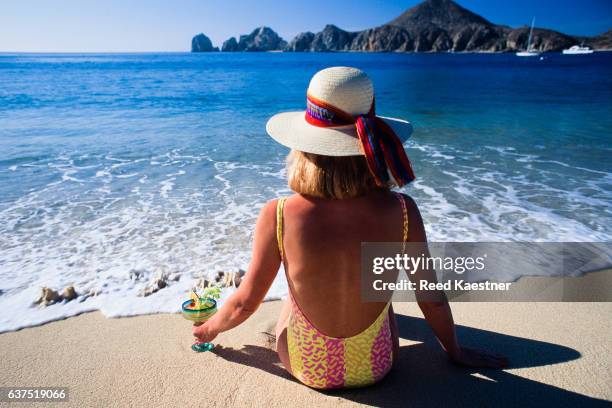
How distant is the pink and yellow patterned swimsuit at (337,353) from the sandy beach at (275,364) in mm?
121

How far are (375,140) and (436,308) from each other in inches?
37.4

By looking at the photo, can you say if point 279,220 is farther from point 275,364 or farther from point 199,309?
point 275,364

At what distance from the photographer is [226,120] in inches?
556

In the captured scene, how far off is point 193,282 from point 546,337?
300cm

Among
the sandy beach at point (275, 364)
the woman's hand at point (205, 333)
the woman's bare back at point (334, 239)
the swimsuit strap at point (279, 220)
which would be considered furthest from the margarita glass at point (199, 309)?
the swimsuit strap at point (279, 220)

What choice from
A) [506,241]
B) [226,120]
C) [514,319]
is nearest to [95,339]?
[514,319]

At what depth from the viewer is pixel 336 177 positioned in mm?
1659

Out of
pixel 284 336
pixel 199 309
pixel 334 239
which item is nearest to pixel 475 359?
pixel 284 336

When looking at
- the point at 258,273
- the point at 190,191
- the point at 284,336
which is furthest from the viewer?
the point at 190,191

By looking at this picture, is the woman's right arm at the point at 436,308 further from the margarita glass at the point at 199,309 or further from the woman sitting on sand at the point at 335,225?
the margarita glass at the point at 199,309

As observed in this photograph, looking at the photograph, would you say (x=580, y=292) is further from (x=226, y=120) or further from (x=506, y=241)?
(x=226, y=120)

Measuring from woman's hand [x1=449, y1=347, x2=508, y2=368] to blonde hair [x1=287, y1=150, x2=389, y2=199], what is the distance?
50.5 inches

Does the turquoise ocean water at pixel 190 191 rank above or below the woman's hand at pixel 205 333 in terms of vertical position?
below

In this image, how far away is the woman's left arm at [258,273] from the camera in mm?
1781
